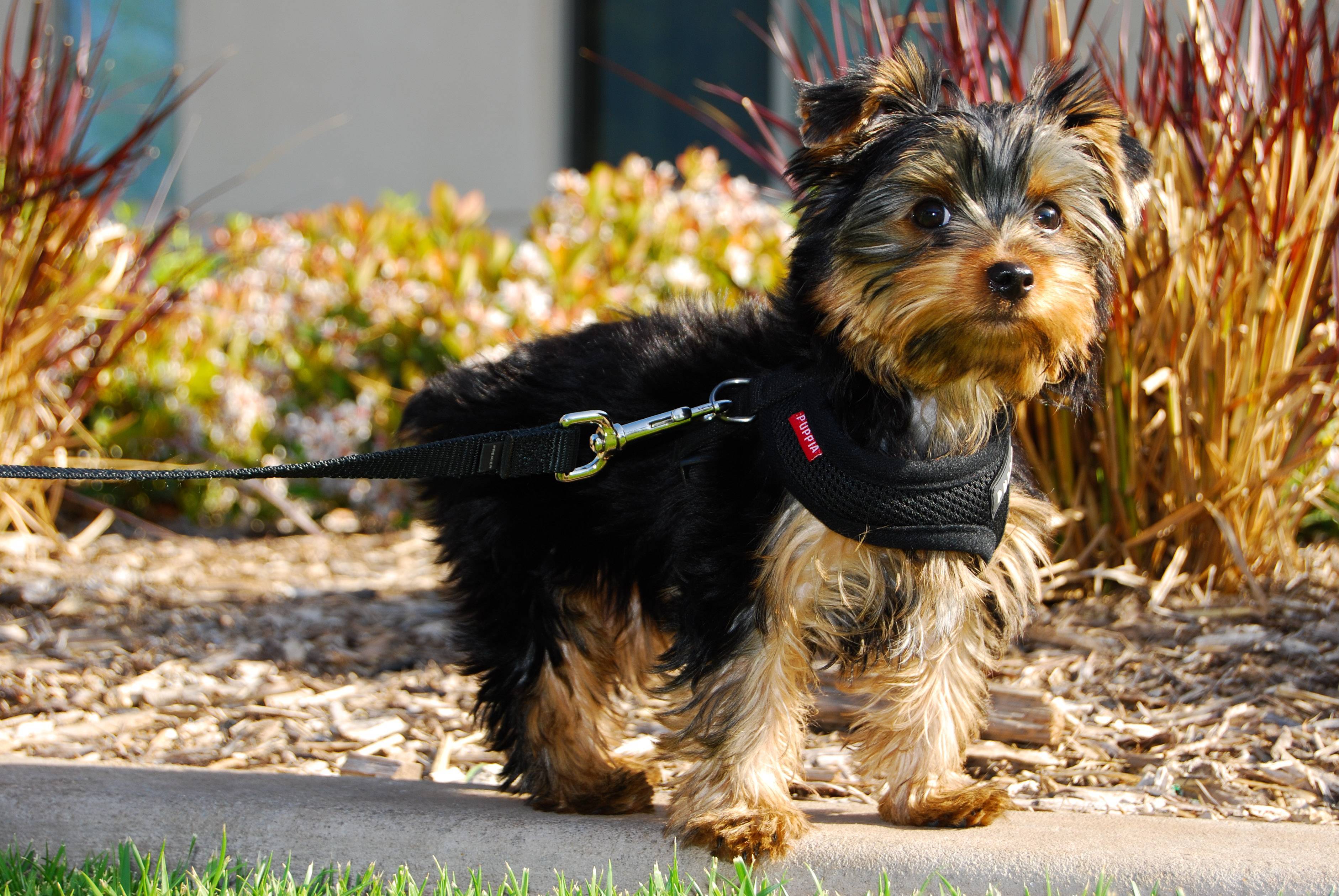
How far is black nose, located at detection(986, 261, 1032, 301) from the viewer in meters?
2.46

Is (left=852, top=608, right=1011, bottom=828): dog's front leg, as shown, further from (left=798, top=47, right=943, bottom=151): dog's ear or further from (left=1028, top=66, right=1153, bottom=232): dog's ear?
(left=798, top=47, right=943, bottom=151): dog's ear

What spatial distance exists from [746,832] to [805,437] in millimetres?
882

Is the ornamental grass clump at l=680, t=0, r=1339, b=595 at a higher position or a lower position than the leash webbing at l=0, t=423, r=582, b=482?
higher

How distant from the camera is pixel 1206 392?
4.31 m

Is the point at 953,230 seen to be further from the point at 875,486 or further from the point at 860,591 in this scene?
the point at 860,591

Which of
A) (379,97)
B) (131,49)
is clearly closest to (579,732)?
(379,97)

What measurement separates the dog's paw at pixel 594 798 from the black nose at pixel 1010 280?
160 cm

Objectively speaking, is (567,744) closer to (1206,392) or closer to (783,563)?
(783,563)

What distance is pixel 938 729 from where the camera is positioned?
9.81 ft

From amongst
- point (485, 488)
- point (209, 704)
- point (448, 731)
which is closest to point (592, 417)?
point (485, 488)

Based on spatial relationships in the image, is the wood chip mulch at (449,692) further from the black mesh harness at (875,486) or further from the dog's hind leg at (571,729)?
the black mesh harness at (875,486)

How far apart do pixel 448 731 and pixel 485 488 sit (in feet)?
3.77

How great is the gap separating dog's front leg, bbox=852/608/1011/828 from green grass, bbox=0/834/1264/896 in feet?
1.03

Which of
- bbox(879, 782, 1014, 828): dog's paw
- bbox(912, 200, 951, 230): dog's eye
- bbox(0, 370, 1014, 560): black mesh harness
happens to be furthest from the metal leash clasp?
bbox(879, 782, 1014, 828): dog's paw
